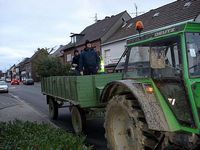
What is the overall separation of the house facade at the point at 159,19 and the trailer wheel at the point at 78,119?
18.0m

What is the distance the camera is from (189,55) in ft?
17.0

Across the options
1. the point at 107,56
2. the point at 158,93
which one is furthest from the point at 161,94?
the point at 107,56

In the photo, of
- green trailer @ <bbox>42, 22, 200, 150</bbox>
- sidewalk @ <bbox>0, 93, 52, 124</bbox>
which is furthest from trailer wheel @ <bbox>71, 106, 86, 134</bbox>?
sidewalk @ <bbox>0, 93, 52, 124</bbox>

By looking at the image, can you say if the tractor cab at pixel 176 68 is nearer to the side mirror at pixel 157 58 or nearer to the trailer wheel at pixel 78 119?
the side mirror at pixel 157 58

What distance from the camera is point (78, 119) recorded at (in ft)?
31.4

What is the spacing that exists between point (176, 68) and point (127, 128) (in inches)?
56.7

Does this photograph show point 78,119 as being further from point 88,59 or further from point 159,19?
point 159,19

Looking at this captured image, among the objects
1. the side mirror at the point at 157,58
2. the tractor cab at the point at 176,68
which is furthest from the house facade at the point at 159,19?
the side mirror at the point at 157,58

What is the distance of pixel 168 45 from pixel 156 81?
595 millimetres

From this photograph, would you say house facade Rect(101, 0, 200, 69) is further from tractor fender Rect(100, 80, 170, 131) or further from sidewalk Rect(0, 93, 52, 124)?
tractor fender Rect(100, 80, 170, 131)

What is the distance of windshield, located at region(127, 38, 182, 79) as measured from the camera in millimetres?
5375

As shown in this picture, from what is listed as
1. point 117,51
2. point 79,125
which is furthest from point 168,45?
point 117,51

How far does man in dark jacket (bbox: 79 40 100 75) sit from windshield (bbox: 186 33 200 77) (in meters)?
5.49

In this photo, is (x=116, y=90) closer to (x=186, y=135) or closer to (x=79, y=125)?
(x=186, y=135)
